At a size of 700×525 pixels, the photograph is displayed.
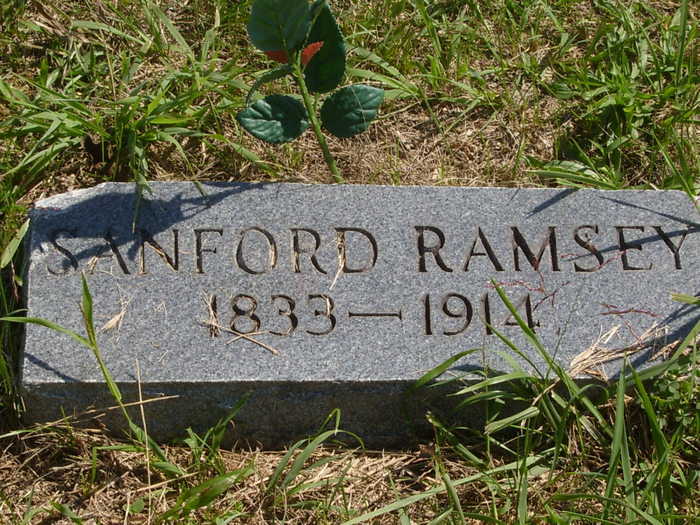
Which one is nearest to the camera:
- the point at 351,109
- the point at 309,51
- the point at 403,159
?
the point at 309,51

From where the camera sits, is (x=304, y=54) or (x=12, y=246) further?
(x=12, y=246)

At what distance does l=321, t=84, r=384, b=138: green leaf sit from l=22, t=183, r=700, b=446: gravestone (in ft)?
0.63

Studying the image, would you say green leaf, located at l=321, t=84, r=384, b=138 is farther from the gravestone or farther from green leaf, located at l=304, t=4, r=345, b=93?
the gravestone

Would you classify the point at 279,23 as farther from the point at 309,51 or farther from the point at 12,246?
the point at 12,246

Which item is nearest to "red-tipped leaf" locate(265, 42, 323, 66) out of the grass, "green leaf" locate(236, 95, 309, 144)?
"green leaf" locate(236, 95, 309, 144)

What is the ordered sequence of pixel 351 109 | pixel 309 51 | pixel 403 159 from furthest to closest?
pixel 403 159, pixel 351 109, pixel 309 51

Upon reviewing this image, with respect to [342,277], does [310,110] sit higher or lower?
higher

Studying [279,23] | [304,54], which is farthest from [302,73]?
[279,23]

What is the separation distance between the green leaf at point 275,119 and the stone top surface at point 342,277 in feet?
0.51

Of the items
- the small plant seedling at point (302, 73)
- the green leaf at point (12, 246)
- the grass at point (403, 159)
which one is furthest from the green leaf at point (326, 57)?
the green leaf at point (12, 246)

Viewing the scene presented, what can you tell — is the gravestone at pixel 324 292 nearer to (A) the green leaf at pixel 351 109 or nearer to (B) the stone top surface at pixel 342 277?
(B) the stone top surface at pixel 342 277

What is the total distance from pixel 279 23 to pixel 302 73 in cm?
23

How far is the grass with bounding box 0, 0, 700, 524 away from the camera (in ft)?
7.30

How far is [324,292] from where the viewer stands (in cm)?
229
